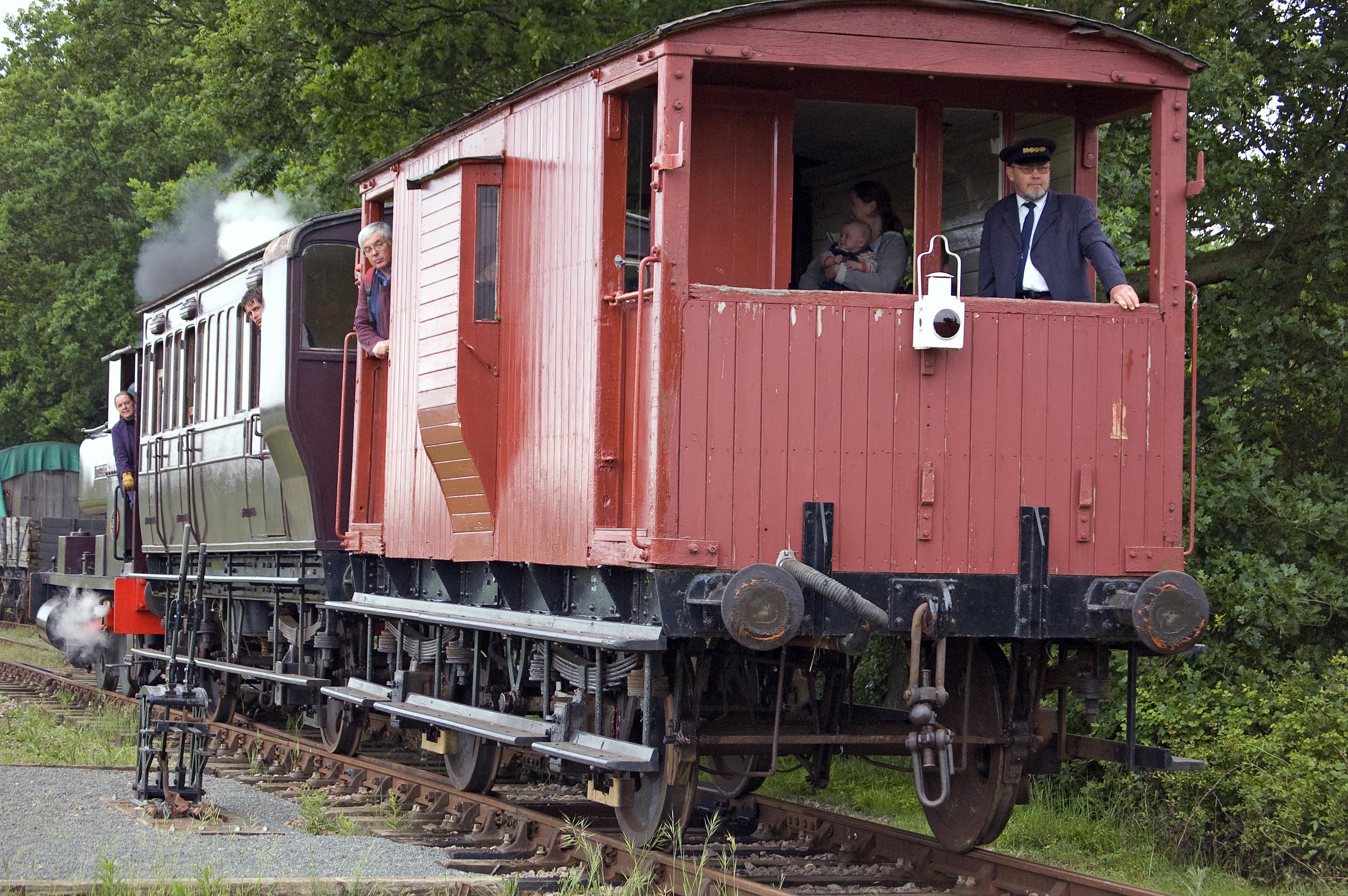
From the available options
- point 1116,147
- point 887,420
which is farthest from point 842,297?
point 1116,147

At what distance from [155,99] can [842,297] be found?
26.3 metres

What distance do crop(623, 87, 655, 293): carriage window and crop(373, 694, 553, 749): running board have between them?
2.21 metres

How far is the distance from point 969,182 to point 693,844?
12.2 ft

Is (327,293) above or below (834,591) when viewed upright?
above

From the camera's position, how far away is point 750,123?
7340 mm

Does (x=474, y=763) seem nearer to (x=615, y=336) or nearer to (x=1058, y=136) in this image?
(x=615, y=336)

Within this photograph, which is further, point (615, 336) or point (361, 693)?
point (361, 693)

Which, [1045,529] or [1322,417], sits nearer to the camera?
[1045,529]

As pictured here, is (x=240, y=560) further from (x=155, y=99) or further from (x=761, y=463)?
(x=155, y=99)

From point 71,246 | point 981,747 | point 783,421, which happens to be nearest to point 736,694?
point 981,747

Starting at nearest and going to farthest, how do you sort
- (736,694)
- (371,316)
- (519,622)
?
1. (736,694)
2. (519,622)
3. (371,316)

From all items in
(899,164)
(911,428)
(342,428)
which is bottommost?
(911,428)

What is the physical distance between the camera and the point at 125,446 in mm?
15922

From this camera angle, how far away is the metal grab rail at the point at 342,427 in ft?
34.2
